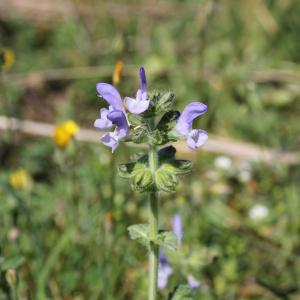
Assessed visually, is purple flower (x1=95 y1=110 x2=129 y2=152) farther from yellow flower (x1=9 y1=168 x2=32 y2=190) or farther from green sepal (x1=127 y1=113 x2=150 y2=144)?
yellow flower (x1=9 y1=168 x2=32 y2=190)

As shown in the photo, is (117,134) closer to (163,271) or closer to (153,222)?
(153,222)

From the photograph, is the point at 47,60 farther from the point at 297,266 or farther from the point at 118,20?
the point at 297,266

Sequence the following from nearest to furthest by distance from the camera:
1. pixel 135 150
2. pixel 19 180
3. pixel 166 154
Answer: pixel 166 154 < pixel 19 180 < pixel 135 150

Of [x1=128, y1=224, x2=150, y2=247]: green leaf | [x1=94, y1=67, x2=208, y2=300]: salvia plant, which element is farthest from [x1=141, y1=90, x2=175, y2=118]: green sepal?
[x1=128, y1=224, x2=150, y2=247]: green leaf

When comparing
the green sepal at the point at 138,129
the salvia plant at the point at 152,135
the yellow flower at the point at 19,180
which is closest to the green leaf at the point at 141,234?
the salvia plant at the point at 152,135

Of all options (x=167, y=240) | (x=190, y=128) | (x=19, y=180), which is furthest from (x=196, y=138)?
(x=19, y=180)
